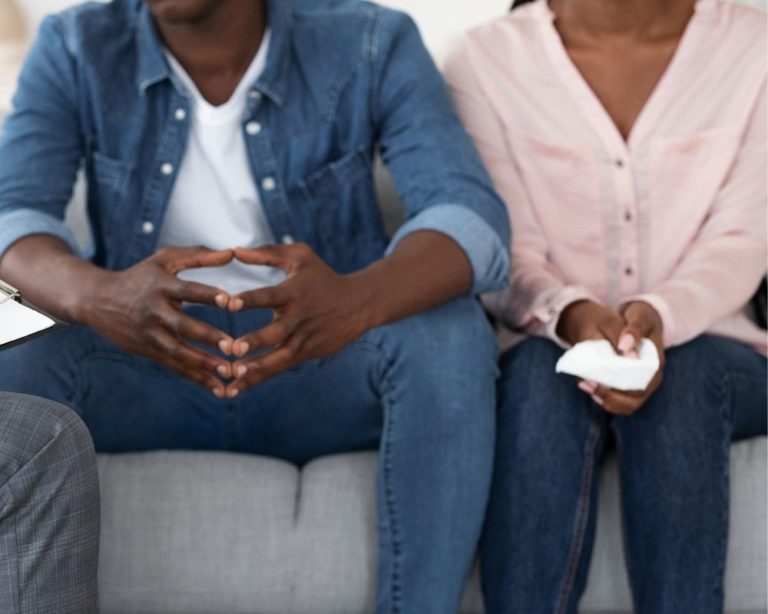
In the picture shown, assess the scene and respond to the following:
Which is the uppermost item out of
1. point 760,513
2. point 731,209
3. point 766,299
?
point 731,209

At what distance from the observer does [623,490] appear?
1.50 m

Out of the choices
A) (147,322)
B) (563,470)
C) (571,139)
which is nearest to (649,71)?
(571,139)

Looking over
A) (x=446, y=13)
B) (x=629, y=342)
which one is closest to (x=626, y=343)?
(x=629, y=342)

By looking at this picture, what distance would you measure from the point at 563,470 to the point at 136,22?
0.81m

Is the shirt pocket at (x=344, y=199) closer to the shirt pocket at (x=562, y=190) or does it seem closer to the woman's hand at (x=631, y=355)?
the shirt pocket at (x=562, y=190)

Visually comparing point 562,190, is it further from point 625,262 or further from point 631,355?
point 631,355

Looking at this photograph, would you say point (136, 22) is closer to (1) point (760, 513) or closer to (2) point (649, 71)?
(2) point (649, 71)

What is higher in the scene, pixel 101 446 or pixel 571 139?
pixel 571 139

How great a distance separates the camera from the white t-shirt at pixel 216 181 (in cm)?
166

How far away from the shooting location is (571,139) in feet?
5.61

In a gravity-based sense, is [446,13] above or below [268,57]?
below

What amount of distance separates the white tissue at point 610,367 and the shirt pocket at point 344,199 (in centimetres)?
38

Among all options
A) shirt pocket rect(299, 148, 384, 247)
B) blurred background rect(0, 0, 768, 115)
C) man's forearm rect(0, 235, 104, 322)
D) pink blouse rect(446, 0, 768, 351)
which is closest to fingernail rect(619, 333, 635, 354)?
pink blouse rect(446, 0, 768, 351)

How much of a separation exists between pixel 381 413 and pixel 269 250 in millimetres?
255
